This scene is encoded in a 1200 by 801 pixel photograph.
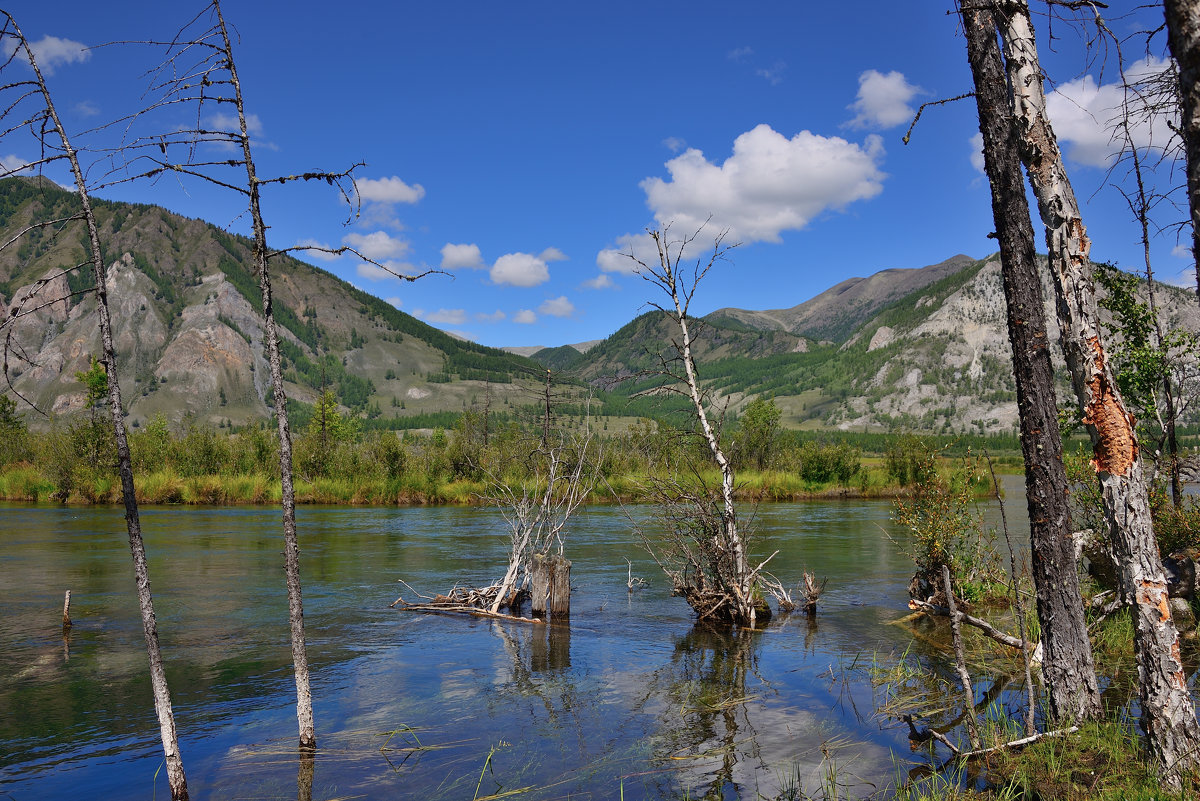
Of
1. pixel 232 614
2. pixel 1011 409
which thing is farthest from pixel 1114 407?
pixel 1011 409

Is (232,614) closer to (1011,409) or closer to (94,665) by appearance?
(94,665)

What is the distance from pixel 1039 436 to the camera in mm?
6480

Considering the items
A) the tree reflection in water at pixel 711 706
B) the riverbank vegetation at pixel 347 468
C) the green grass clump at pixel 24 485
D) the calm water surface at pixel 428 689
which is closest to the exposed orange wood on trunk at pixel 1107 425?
the calm water surface at pixel 428 689

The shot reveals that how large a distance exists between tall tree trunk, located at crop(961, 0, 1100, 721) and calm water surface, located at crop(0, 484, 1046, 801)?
203 centimetres

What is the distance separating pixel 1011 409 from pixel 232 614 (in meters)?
181

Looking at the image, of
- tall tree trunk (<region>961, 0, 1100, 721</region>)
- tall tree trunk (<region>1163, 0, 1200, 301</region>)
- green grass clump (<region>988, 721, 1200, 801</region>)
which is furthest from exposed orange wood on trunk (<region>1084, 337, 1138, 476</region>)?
green grass clump (<region>988, 721, 1200, 801</region>)

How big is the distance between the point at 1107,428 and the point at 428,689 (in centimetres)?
889

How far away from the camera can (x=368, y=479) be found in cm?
4359

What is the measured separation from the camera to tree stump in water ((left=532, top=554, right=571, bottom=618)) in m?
15.2

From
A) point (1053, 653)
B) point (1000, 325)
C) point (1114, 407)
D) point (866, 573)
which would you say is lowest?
point (866, 573)

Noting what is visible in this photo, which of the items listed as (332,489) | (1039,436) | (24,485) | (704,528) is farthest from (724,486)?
(24,485)

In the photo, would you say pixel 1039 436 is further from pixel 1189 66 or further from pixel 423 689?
pixel 423 689

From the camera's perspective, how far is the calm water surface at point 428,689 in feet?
26.1

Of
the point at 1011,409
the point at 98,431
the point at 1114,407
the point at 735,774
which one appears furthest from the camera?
the point at 1011,409
